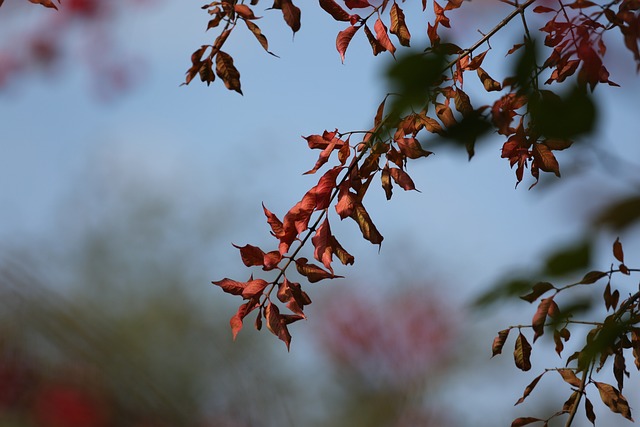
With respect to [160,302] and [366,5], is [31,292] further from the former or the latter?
[160,302]

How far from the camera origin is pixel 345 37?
1171mm

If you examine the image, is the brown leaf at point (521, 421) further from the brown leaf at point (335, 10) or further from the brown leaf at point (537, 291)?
the brown leaf at point (335, 10)

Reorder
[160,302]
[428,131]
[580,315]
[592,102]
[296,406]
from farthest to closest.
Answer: [160,302] → [296,406] → [428,131] → [580,315] → [592,102]

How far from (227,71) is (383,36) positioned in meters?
0.21

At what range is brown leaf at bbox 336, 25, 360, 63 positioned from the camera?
45.9 inches

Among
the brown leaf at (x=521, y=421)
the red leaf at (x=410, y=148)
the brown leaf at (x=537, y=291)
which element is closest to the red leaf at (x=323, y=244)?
the red leaf at (x=410, y=148)

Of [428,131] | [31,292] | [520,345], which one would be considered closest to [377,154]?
[428,131]

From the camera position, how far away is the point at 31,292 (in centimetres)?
87

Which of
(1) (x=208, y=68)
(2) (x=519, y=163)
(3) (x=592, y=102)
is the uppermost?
(1) (x=208, y=68)

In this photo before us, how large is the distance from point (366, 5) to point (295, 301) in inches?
15.8

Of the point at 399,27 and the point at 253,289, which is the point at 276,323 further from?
the point at 399,27

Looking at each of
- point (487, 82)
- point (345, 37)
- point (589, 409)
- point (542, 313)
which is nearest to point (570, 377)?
point (589, 409)

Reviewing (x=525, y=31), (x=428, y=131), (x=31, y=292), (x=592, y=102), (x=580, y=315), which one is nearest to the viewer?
(x=592, y=102)

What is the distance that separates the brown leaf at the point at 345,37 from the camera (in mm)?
1166
